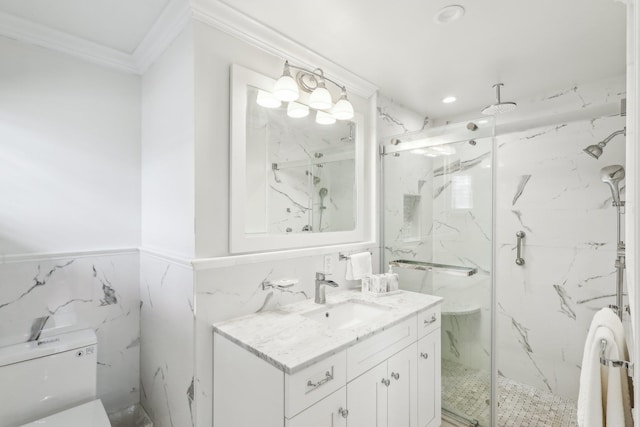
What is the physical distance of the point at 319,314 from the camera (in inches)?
68.8

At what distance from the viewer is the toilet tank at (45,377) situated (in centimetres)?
135

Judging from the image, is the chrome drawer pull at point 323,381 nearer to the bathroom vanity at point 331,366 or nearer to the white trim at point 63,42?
the bathroom vanity at point 331,366

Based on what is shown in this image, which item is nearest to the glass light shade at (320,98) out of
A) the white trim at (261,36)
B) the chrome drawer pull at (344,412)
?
the white trim at (261,36)

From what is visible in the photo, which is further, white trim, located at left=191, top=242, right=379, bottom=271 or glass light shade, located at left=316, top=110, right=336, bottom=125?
glass light shade, located at left=316, top=110, right=336, bottom=125

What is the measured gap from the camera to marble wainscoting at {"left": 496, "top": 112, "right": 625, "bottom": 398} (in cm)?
222

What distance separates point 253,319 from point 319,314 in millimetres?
401

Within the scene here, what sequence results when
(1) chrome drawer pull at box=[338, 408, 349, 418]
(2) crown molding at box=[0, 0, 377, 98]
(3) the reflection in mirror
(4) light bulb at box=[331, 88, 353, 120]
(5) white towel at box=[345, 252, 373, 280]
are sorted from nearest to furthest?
(1) chrome drawer pull at box=[338, 408, 349, 418], (2) crown molding at box=[0, 0, 377, 98], (3) the reflection in mirror, (4) light bulb at box=[331, 88, 353, 120], (5) white towel at box=[345, 252, 373, 280]

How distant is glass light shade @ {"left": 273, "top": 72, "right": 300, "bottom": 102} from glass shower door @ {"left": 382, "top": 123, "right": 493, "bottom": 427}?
1085 millimetres

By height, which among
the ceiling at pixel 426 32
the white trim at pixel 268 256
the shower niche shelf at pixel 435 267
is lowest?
the shower niche shelf at pixel 435 267

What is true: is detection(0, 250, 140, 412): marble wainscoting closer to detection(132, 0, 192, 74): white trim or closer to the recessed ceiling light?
detection(132, 0, 192, 74): white trim

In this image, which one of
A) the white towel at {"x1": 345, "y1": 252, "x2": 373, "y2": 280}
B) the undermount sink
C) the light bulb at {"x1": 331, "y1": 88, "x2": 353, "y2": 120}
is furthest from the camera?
the white towel at {"x1": 345, "y1": 252, "x2": 373, "y2": 280}

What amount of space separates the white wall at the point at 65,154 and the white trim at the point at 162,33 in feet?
0.62

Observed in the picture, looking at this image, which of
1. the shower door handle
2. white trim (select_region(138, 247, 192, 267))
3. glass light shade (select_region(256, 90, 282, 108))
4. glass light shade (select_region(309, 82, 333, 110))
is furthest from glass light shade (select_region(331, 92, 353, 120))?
the shower door handle

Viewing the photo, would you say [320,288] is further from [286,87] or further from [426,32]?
[426,32]
